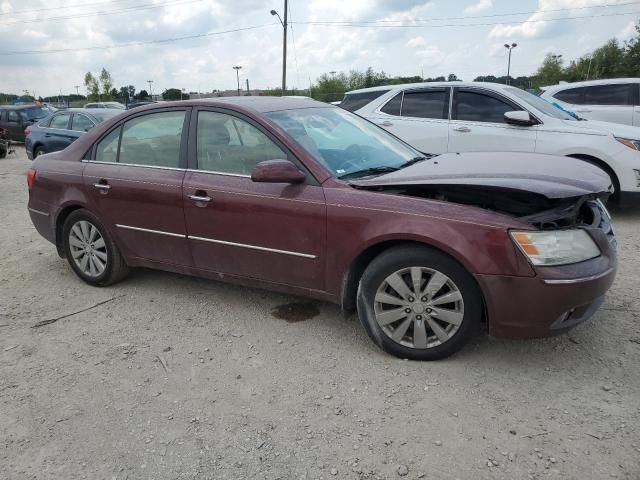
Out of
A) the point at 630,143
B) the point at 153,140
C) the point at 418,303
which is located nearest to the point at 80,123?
the point at 153,140

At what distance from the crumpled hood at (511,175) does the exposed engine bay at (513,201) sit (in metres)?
0.04

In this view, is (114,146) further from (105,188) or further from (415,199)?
(415,199)

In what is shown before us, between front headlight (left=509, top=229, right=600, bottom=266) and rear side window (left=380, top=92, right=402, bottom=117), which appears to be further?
rear side window (left=380, top=92, right=402, bottom=117)

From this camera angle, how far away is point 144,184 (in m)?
4.07

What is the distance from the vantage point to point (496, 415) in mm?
2686

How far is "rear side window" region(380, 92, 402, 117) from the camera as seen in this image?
7.66m

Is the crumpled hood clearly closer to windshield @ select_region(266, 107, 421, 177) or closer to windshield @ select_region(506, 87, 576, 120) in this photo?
windshield @ select_region(266, 107, 421, 177)

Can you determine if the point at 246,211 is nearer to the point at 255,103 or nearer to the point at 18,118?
the point at 255,103

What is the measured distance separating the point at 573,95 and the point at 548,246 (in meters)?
8.84

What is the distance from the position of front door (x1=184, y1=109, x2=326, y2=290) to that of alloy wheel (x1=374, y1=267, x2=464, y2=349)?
0.49 metres

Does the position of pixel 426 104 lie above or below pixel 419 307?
above

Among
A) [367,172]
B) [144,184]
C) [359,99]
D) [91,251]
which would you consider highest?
[359,99]

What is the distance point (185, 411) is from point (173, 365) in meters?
0.55

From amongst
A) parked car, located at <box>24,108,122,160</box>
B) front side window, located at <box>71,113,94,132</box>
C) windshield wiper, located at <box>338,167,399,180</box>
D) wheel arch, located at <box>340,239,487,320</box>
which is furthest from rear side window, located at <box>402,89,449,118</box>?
front side window, located at <box>71,113,94,132</box>
